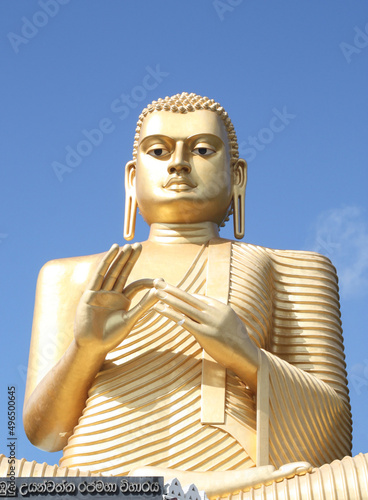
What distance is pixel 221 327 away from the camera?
6.83m

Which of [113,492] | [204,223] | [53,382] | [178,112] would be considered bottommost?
[113,492]

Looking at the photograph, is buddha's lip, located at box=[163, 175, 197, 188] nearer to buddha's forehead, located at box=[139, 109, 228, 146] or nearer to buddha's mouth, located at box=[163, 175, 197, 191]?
buddha's mouth, located at box=[163, 175, 197, 191]

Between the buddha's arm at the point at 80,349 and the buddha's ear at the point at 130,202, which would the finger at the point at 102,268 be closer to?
the buddha's arm at the point at 80,349

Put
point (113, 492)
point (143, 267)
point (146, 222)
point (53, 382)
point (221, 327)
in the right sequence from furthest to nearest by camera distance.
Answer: point (146, 222)
point (143, 267)
point (53, 382)
point (221, 327)
point (113, 492)

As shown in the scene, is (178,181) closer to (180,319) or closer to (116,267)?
(116,267)

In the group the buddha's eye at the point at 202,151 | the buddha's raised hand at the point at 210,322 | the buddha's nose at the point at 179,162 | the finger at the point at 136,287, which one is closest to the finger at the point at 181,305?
the buddha's raised hand at the point at 210,322

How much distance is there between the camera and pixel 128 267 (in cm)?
687

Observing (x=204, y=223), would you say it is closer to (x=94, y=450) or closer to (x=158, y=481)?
(x=94, y=450)

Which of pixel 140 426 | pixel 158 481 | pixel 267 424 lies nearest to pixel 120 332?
pixel 140 426

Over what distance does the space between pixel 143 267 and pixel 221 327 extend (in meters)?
1.16

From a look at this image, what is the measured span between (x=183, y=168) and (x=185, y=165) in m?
0.05

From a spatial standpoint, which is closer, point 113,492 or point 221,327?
point 113,492

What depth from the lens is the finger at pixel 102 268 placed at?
677 cm

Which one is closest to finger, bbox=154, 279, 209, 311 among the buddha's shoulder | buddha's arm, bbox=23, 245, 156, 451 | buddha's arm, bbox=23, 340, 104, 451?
buddha's arm, bbox=23, 245, 156, 451
